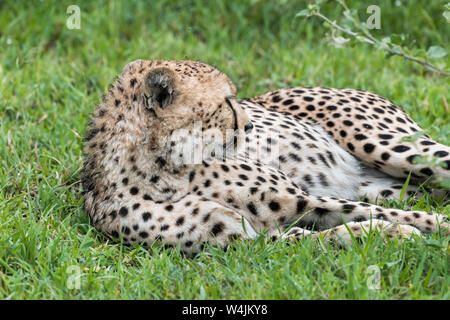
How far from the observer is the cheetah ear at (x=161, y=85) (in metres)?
3.09

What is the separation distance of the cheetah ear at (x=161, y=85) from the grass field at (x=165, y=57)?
A: 26.7 inches

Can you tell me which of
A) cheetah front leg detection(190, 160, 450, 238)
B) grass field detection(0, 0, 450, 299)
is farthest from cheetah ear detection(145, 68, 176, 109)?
grass field detection(0, 0, 450, 299)

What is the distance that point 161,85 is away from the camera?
123 inches

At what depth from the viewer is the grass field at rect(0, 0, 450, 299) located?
2777mm

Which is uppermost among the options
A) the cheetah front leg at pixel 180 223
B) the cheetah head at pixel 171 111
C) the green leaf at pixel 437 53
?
the green leaf at pixel 437 53

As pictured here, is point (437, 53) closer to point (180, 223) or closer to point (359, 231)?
point (359, 231)

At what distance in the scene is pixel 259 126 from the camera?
3.89m

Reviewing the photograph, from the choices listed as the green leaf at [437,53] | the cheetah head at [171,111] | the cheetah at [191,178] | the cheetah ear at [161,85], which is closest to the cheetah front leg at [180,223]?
the cheetah at [191,178]

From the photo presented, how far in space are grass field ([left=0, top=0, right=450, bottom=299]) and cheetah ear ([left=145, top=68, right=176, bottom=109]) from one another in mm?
678

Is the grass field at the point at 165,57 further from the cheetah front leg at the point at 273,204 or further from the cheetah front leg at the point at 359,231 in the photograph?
the cheetah front leg at the point at 273,204

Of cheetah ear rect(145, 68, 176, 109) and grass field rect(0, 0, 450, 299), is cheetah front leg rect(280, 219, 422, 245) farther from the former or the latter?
cheetah ear rect(145, 68, 176, 109)

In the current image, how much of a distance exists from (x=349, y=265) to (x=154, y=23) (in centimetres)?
436

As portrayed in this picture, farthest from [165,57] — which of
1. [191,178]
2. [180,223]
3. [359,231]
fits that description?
[359,231]

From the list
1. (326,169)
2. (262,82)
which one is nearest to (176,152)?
(326,169)
